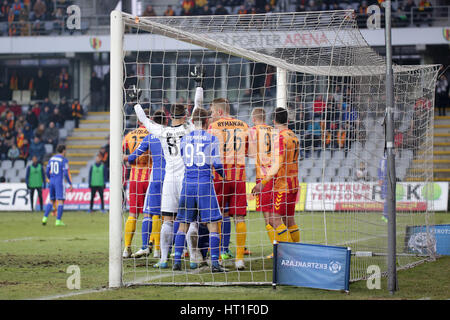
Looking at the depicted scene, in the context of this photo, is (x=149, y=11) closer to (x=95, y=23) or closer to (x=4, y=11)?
(x=95, y=23)

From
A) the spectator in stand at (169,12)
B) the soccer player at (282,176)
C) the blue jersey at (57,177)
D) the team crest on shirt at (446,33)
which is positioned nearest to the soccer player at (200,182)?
the soccer player at (282,176)

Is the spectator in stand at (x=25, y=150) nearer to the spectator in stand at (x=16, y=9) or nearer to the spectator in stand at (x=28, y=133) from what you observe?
the spectator in stand at (x=28, y=133)

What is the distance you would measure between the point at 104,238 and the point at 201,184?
5558mm

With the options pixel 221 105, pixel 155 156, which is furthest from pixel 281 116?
pixel 155 156

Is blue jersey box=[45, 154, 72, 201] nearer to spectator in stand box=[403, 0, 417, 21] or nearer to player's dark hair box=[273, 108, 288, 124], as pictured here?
player's dark hair box=[273, 108, 288, 124]

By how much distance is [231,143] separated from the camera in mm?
9102

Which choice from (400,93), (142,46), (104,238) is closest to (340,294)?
(400,93)

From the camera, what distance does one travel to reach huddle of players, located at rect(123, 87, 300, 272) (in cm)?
821

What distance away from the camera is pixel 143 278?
8.05 meters

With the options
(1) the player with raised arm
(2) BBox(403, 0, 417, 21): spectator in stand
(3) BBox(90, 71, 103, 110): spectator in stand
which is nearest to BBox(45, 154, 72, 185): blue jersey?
(1) the player with raised arm

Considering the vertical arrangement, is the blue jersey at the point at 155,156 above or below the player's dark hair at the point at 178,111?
below

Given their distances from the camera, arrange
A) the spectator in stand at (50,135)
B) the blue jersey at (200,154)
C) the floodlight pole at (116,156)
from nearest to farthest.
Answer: the floodlight pole at (116,156)
the blue jersey at (200,154)
the spectator in stand at (50,135)

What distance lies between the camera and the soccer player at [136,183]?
9.88m

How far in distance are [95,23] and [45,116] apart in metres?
4.56
